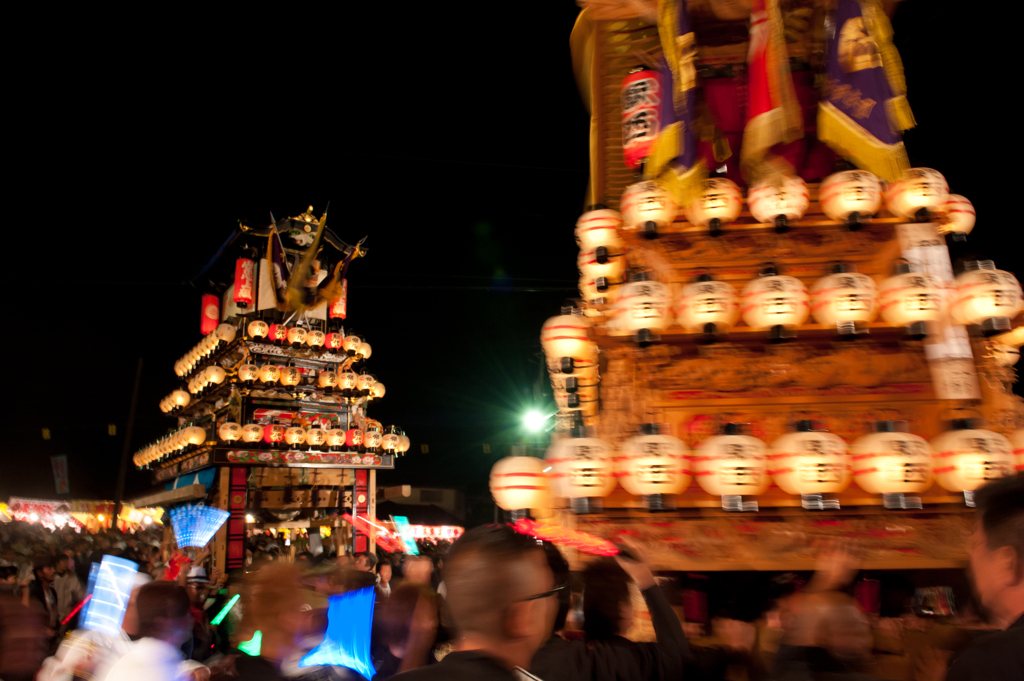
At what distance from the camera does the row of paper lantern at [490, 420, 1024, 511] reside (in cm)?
388

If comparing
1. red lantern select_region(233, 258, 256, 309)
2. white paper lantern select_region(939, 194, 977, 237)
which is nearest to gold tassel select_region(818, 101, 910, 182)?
white paper lantern select_region(939, 194, 977, 237)

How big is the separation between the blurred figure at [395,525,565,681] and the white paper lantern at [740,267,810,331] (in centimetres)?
314

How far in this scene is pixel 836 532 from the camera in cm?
443

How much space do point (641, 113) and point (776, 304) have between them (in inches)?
77.7

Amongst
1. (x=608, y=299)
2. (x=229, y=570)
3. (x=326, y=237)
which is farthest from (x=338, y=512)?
(x=608, y=299)

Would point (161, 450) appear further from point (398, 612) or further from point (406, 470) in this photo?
point (398, 612)

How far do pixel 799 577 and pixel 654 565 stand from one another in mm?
1344

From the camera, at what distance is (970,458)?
3.88m

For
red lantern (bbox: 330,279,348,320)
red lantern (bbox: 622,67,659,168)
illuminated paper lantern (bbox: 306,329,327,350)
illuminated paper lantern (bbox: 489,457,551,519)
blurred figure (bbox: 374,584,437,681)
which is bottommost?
blurred figure (bbox: 374,584,437,681)

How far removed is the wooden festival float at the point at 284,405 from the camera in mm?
21500

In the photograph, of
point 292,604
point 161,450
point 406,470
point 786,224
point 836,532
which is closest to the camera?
point 292,604

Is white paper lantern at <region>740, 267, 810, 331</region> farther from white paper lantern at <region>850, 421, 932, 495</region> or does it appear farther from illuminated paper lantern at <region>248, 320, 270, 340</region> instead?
illuminated paper lantern at <region>248, 320, 270, 340</region>

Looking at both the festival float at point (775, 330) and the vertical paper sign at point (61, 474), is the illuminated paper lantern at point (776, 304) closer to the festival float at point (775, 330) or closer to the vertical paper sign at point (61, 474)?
the festival float at point (775, 330)

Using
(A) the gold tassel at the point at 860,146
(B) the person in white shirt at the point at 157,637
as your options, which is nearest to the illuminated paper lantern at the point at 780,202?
(A) the gold tassel at the point at 860,146
